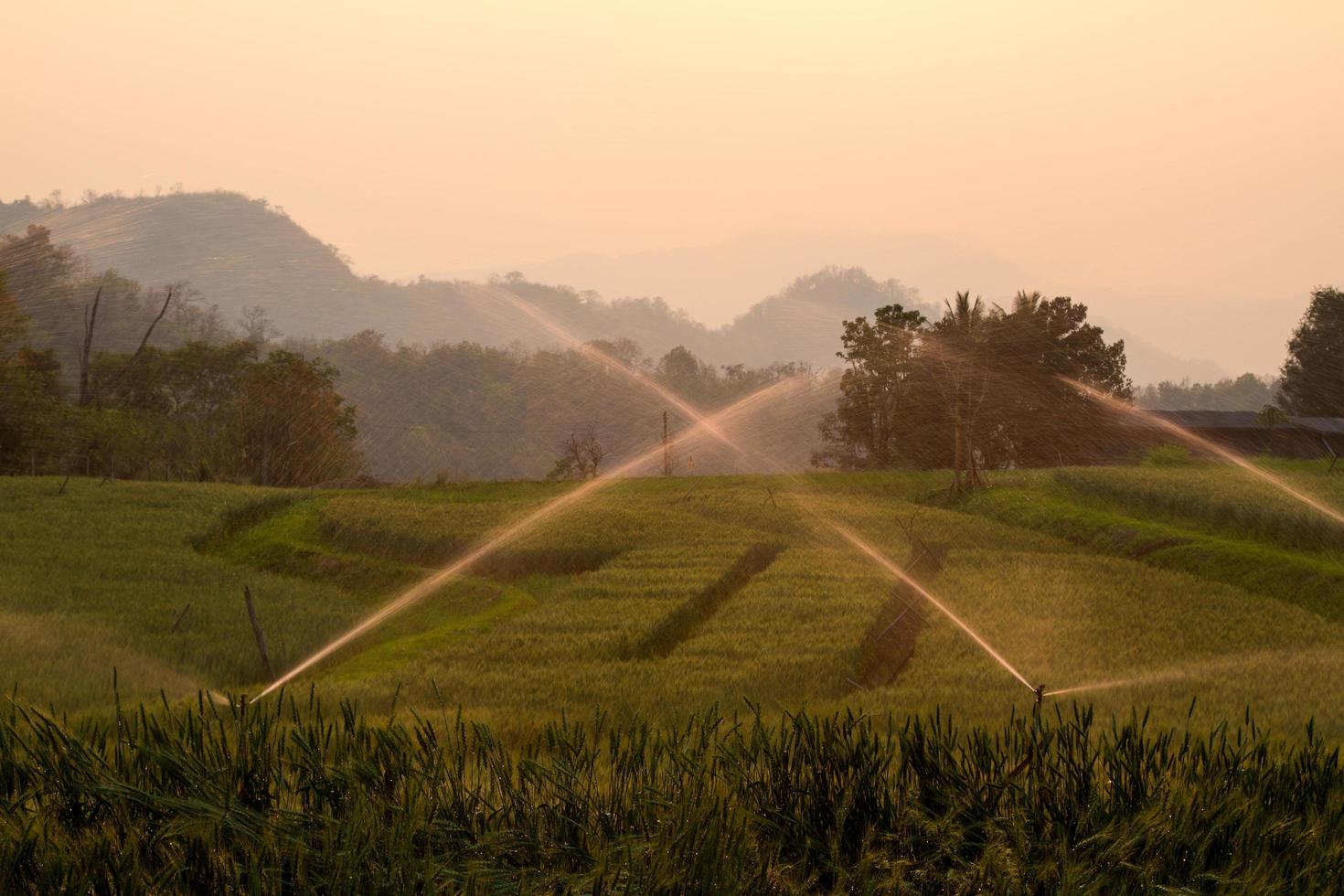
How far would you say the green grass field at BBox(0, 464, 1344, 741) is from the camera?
9633 mm

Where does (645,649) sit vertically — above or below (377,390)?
below

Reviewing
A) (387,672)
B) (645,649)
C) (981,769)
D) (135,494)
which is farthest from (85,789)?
(135,494)

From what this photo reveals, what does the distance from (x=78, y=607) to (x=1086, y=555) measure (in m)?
18.4

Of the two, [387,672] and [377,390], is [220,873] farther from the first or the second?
[377,390]

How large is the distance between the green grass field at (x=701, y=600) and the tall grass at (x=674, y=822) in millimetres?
655

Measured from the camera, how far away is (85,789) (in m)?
3.22

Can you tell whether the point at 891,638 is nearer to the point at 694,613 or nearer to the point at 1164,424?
the point at 694,613

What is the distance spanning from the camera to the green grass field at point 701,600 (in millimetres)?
9633

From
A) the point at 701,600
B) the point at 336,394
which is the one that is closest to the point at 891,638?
the point at 701,600

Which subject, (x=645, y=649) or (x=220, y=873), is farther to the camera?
(x=645, y=649)

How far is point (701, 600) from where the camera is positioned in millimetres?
14828

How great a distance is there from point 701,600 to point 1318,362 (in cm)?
5875

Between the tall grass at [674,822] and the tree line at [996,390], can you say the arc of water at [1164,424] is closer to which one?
the tree line at [996,390]

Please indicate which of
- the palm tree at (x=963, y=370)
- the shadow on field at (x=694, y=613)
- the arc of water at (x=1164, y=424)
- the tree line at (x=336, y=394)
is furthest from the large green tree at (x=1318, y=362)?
the shadow on field at (x=694, y=613)
